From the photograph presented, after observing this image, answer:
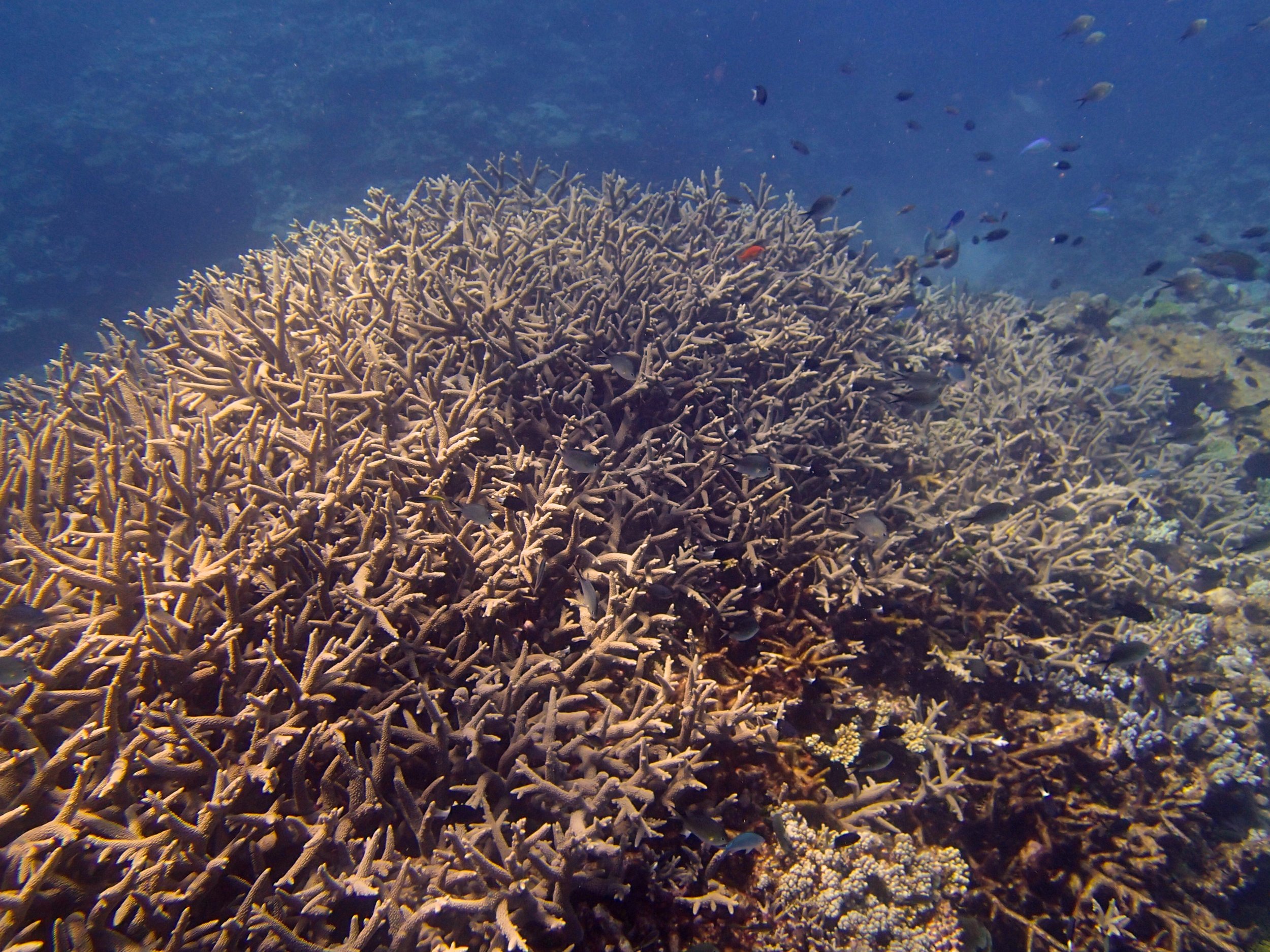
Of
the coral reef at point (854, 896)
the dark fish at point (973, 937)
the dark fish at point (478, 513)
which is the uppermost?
the dark fish at point (478, 513)

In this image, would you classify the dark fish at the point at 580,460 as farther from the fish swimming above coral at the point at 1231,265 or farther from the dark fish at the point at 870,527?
the fish swimming above coral at the point at 1231,265

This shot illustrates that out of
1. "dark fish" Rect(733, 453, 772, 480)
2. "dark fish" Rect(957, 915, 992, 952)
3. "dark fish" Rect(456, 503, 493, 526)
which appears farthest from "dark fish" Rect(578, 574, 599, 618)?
"dark fish" Rect(957, 915, 992, 952)

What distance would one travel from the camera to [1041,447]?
5.38m

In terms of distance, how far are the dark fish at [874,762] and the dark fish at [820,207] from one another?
5.62m

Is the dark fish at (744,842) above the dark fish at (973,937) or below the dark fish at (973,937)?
above

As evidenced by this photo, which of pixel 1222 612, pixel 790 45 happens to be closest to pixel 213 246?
pixel 1222 612

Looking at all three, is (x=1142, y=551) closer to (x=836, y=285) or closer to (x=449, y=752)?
(x=836, y=285)

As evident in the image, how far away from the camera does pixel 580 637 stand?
2.73 m

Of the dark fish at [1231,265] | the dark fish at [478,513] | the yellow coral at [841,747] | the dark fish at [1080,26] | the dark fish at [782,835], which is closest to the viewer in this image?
the dark fish at [782,835]

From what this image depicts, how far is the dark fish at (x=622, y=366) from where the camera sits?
11.7 ft

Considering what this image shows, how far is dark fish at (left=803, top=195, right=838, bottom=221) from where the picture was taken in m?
6.27

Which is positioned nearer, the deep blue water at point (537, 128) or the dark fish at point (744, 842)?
the dark fish at point (744, 842)

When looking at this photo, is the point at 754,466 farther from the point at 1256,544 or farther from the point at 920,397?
the point at 1256,544

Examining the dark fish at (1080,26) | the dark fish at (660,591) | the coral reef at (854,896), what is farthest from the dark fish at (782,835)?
the dark fish at (1080,26)
